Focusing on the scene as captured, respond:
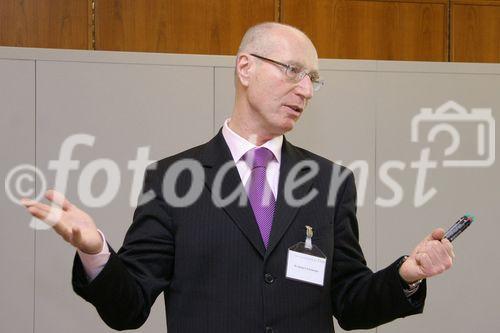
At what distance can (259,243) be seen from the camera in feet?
5.79

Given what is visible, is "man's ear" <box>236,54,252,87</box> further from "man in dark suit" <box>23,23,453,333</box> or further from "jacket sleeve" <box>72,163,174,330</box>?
"jacket sleeve" <box>72,163,174,330</box>

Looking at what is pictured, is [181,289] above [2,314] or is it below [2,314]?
above

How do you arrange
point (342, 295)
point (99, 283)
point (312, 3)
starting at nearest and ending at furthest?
point (99, 283)
point (342, 295)
point (312, 3)

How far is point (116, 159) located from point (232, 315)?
1.78 meters

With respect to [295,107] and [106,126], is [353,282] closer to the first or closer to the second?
[295,107]

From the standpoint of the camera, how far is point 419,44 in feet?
13.2

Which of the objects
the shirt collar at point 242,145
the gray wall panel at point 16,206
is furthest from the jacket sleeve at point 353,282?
the gray wall panel at point 16,206

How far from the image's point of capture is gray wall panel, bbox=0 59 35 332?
128 inches

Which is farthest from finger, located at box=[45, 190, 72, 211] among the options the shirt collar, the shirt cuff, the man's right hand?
the shirt collar

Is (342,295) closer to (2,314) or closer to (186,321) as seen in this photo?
(186,321)

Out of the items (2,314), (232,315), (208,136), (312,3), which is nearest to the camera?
(232,315)

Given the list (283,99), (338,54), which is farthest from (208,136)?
(283,99)

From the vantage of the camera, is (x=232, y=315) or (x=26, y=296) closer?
(x=232, y=315)

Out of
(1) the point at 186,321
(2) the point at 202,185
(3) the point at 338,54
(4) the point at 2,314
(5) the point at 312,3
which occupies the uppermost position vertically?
(5) the point at 312,3
